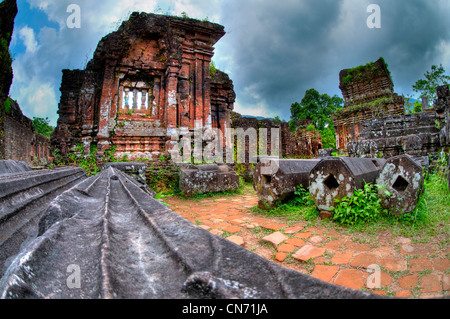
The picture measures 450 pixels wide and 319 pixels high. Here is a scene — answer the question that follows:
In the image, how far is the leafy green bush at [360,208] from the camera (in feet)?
8.98

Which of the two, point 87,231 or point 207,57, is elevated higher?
point 207,57

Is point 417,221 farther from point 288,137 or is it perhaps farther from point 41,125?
point 41,125

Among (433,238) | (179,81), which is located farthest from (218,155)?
(433,238)

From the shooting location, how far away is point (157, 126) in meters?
8.16

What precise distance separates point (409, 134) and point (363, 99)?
14.4 meters

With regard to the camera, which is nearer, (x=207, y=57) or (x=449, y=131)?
(x=449, y=131)

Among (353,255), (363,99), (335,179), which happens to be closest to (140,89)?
Answer: (335,179)

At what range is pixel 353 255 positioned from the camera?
205 centimetres

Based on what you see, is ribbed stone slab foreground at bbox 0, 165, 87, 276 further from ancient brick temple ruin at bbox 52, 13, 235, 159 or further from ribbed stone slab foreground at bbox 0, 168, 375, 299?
ancient brick temple ruin at bbox 52, 13, 235, 159

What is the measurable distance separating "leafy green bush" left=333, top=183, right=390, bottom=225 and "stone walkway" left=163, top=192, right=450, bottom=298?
20 cm

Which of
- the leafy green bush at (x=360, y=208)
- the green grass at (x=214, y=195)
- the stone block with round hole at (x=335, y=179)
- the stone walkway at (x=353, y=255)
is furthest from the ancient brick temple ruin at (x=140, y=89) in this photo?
the leafy green bush at (x=360, y=208)

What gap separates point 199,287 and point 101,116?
835cm
